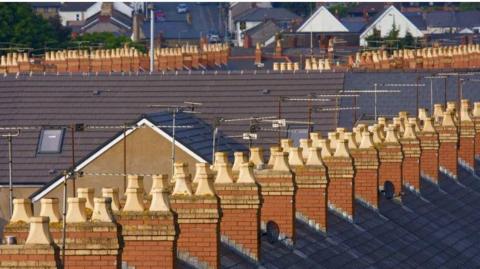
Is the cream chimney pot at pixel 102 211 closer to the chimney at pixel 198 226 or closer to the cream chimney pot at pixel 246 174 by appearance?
the chimney at pixel 198 226

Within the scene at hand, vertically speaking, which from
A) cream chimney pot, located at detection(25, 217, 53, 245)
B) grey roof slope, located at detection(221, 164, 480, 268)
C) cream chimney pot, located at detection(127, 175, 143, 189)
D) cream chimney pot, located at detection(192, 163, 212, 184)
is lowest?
grey roof slope, located at detection(221, 164, 480, 268)

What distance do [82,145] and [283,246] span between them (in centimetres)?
2956

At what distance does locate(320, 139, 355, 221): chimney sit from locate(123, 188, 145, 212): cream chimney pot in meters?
14.6

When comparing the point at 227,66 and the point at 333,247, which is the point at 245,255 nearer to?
the point at 333,247

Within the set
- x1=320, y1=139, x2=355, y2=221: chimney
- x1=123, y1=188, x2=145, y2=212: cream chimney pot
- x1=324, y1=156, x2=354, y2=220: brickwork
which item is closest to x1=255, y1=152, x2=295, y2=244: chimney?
x1=320, y1=139, x2=355, y2=221: chimney

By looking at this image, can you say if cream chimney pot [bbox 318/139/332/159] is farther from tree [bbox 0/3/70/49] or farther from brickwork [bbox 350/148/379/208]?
tree [bbox 0/3/70/49]

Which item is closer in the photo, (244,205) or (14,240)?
(14,240)

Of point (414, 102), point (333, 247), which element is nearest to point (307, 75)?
point (414, 102)

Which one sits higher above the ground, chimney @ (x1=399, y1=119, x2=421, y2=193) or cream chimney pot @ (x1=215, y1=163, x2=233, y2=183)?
cream chimney pot @ (x1=215, y1=163, x2=233, y2=183)

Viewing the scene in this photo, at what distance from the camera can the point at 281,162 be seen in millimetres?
44469

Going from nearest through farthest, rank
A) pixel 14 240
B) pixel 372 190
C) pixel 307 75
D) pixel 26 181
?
pixel 14 240, pixel 372 190, pixel 26 181, pixel 307 75

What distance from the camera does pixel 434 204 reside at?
196 ft

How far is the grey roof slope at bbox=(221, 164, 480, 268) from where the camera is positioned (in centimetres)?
4359

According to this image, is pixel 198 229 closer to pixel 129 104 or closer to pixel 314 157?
pixel 314 157
